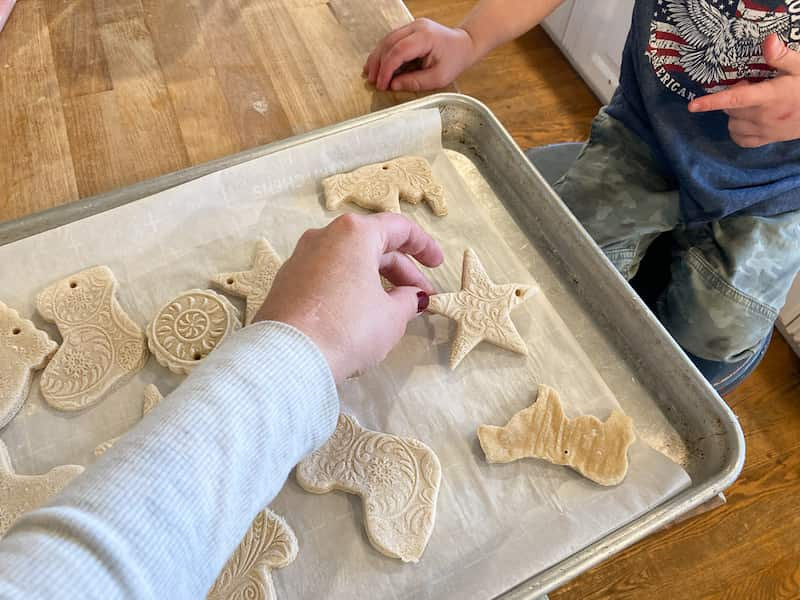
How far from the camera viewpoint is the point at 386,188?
0.78 m

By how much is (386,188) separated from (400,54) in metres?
0.24

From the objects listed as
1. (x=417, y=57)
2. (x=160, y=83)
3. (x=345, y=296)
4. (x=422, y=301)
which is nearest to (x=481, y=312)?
(x=422, y=301)

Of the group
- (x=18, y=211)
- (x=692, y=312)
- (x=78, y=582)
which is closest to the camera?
(x=78, y=582)

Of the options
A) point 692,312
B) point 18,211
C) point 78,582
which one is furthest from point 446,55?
point 78,582

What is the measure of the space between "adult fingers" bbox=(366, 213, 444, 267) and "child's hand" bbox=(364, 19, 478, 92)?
13.2 inches

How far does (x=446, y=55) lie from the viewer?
0.90 m

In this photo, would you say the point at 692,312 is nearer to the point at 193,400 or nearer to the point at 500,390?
the point at 500,390

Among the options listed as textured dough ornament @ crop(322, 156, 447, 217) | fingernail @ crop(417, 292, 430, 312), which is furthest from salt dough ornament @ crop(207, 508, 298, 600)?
textured dough ornament @ crop(322, 156, 447, 217)

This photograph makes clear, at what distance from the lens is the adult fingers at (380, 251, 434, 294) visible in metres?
0.64

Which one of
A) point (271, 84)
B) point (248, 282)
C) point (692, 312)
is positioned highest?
point (271, 84)

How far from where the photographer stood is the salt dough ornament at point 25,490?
1.78ft

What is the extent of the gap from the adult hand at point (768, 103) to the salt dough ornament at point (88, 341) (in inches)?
26.6

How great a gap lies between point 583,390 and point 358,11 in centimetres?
75

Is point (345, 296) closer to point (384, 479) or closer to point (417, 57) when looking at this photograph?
point (384, 479)
